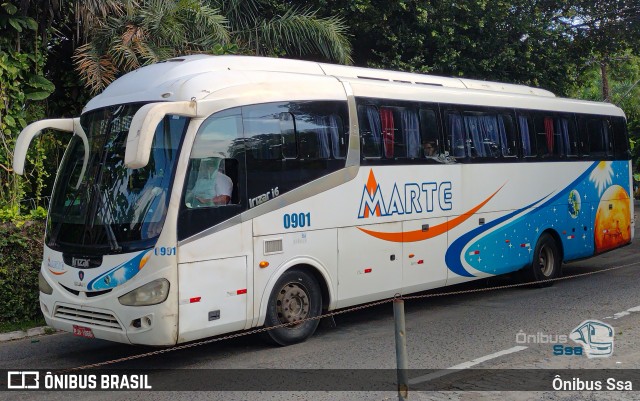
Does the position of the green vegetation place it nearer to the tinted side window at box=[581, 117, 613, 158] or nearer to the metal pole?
the tinted side window at box=[581, 117, 613, 158]

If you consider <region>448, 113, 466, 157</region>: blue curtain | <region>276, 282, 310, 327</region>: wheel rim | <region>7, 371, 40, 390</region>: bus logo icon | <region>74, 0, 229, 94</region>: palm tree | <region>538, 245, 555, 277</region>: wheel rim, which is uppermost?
<region>74, 0, 229, 94</region>: palm tree

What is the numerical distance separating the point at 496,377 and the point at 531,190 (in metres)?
6.56

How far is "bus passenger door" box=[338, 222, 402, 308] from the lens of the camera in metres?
10.4

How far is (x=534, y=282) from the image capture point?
14234mm

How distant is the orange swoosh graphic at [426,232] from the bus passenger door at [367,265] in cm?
5

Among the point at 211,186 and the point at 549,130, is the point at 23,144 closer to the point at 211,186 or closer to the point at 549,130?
the point at 211,186

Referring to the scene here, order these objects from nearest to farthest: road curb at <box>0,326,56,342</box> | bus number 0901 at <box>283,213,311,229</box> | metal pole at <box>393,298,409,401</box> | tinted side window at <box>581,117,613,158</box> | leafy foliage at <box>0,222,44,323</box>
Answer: metal pole at <box>393,298,409,401</box>
bus number 0901 at <box>283,213,311,229</box>
road curb at <box>0,326,56,342</box>
leafy foliage at <box>0,222,44,323</box>
tinted side window at <box>581,117,613,158</box>

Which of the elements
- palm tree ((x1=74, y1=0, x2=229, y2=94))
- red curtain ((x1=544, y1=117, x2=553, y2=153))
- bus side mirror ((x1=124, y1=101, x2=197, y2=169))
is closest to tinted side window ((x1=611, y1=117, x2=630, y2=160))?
red curtain ((x1=544, y1=117, x2=553, y2=153))

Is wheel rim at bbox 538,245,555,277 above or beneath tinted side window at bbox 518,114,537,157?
beneath

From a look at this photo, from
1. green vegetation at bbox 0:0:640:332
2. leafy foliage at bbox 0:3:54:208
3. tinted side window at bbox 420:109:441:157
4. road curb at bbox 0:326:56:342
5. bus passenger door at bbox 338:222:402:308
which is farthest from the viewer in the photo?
green vegetation at bbox 0:0:640:332

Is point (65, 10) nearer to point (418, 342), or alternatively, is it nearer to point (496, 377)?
point (418, 342)

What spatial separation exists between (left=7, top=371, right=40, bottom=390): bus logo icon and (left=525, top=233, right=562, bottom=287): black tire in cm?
889

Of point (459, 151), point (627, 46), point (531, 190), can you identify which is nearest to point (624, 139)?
point (531, 190)

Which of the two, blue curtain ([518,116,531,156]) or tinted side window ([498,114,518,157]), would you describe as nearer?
tinted side window ([498,114,518,157])
